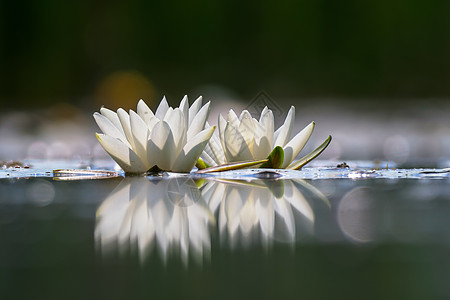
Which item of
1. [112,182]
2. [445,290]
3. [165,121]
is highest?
[165,121]

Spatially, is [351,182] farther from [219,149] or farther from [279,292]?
[279,292]

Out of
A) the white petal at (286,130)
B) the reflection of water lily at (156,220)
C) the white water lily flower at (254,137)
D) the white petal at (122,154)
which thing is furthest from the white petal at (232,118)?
the reflection of water lily at (156,220)

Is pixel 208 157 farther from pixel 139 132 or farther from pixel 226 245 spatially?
pixel 226 245

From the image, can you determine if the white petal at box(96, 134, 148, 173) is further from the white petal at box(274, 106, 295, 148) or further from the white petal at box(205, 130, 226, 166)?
the white petal at box(274, 106, 295, 148)

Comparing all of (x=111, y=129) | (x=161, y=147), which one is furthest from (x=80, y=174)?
(x=161, y=147)

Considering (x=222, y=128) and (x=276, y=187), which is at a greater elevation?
(x=222, y=128)

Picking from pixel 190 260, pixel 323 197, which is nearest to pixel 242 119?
pixel 323 197

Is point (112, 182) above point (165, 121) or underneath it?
underneath
